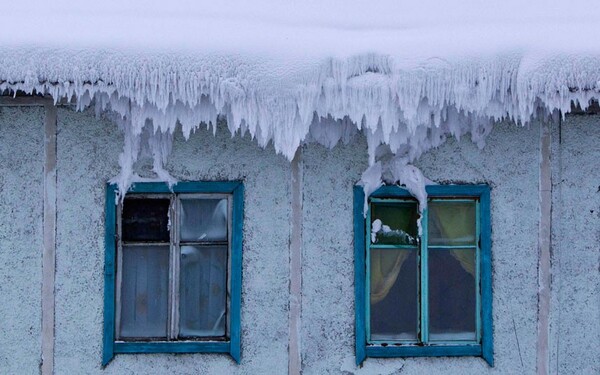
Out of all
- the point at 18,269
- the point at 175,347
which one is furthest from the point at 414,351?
the point at 18,269

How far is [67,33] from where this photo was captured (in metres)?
5.18

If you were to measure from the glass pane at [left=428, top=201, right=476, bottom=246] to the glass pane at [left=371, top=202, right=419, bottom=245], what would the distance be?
0.46 ft

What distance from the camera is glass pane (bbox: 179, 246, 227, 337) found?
19.0 ft

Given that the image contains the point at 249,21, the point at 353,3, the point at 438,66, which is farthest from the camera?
the point at 353,3

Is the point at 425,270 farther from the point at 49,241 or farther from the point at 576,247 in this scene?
the point at 49,241

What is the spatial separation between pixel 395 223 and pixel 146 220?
1.79 m

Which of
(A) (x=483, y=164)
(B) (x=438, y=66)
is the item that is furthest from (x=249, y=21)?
(A) (x=483, y=164)

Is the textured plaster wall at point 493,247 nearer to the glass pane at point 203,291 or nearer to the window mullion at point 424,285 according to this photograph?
the window mullion at point 424,285

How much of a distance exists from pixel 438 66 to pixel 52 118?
8.80 feet

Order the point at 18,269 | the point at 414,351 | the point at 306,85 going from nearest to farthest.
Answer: the point at 306,85, the point at 18,269, the point at 414,351

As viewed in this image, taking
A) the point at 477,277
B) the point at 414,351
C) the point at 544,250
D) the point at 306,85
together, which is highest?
the point at 306,85

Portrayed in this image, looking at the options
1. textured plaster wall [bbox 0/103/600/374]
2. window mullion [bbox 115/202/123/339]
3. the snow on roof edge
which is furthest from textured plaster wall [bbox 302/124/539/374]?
window mullion [bbox 115/202/123/339]

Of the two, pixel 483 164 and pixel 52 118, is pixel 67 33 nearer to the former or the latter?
pixel 52 118

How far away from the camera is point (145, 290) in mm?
5793
